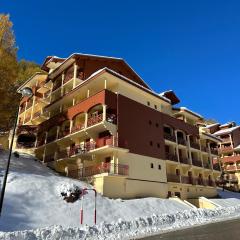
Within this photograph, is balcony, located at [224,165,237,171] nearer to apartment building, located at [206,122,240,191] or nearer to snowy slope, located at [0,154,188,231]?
apartment building, located at [206,122,240,191]

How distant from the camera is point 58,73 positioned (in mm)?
43750

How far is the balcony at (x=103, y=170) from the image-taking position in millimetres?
28038

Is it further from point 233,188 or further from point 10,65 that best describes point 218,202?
point 10,65

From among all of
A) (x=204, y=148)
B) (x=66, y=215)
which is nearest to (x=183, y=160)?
(x=204, y=148)

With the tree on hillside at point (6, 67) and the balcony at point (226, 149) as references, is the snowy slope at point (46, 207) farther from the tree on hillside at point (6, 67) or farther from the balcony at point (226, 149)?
the balcony at point (226, 149)

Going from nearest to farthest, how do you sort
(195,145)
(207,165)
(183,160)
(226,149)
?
1. (183,160)
2. (195,145)
3. (207,165)
4. (226,149)

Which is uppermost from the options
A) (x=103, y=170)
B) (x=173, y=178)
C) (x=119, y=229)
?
(x=173, y=178)

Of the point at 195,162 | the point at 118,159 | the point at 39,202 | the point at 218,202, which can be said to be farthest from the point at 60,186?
the point at 195,162

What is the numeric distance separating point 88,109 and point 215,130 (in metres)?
50.4

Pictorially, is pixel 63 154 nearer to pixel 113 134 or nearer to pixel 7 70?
pixel 113 134

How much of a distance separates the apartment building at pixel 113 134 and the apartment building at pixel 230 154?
16.6 metres

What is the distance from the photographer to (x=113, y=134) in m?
29.8

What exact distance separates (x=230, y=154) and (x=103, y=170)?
4873cm

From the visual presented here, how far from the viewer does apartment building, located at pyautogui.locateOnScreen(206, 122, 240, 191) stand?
62062 mm
